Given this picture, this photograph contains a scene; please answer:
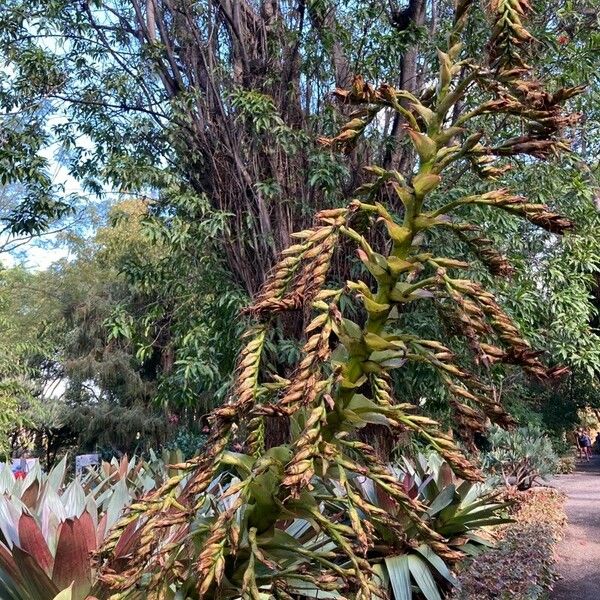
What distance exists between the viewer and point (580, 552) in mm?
8195

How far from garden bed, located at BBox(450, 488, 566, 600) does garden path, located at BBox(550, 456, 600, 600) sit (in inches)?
17.3

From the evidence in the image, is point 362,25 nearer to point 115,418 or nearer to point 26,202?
point 26,202

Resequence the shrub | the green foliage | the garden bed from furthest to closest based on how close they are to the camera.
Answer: the shrub
the garden bed
the green foliage

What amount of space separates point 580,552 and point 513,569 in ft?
13.2

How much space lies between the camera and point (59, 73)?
7410mm

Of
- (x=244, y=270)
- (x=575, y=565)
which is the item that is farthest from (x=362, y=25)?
(x=575, y=565)

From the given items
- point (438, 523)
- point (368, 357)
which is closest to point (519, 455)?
point (438, 523)

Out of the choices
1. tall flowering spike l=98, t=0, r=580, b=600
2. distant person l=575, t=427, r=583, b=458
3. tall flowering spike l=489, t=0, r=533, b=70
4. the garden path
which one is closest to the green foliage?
tall flowering spike l=98, t=0, r=580, b=600

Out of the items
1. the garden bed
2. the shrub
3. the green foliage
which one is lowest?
the shrub

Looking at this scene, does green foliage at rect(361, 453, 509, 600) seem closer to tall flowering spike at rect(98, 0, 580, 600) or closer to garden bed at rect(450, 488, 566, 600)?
garden bed at rect(450, 488, 566, 600)

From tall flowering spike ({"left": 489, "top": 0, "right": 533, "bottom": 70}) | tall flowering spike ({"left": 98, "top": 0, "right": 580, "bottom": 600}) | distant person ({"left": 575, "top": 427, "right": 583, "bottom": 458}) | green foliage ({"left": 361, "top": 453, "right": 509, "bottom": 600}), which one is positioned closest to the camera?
tall flowering spike ({"left": 98, "top": 0, "right": 580, "bottom": 600})

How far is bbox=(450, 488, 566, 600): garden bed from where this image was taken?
14.5 feet

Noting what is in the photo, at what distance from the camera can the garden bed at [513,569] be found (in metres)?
4.42

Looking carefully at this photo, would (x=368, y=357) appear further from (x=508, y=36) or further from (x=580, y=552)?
(x=580, y=552)
